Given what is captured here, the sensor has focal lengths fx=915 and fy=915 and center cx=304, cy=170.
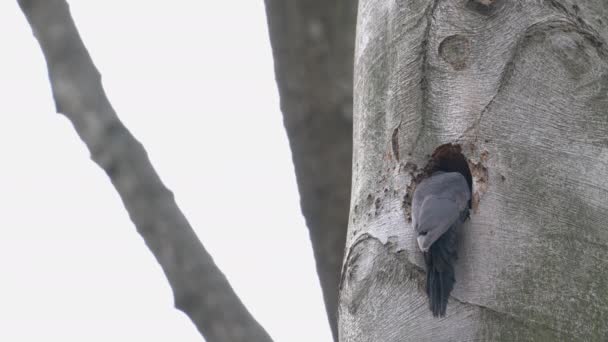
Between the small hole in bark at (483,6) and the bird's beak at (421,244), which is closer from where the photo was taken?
the bird's beak at (421,244)

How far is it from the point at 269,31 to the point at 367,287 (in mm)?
1161

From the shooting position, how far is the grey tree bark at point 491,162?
1.60 metres

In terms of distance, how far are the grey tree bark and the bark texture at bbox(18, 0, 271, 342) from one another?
259mm

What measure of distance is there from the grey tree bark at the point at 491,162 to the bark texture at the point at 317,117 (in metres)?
0.52

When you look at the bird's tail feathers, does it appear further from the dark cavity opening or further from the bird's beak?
the dark cavity opening

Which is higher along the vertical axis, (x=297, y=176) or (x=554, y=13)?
(x=554, y=13)

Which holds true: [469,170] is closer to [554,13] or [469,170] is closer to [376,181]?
[376,181]

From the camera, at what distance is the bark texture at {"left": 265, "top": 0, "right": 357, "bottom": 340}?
2611mm

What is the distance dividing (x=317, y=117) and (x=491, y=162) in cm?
94

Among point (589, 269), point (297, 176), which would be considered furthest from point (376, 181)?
point (297, 176)

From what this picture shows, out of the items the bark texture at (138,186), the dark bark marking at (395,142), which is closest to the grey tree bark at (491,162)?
the dark bark marking at (395,142)

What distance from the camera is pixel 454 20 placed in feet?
6.55

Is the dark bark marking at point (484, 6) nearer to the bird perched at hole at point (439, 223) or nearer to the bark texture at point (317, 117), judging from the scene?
the bird perched at hole at point (439, 223)

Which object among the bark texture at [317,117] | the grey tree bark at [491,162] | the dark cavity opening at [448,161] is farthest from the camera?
the bark texture at [317,117]
